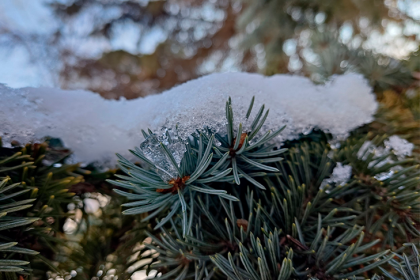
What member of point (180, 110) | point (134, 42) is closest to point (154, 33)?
point (134, 42)

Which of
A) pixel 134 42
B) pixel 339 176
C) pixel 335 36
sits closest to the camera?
pixel 339 176

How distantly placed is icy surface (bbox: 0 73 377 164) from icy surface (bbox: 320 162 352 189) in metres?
0.09

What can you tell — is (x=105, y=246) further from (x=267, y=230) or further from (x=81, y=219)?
(x=267, y=230)

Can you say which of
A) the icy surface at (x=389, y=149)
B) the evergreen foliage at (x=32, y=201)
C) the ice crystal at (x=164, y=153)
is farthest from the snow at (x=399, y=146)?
the evergreen foliage at (x=32, y=201)

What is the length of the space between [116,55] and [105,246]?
6.31 feet

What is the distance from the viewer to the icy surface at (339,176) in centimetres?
43

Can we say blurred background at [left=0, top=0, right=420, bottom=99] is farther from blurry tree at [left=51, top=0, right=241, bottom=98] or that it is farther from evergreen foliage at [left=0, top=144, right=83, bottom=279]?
evergreen foliage at [left=0, top=144, right=83, bottom=279]

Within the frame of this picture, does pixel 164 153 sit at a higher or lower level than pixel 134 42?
lower

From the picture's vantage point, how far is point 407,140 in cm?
52

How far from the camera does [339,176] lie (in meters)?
0.44

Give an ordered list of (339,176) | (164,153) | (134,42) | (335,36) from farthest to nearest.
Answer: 1. (134,42)
2. (335,36)
3. (339,176)
4. (164,153)

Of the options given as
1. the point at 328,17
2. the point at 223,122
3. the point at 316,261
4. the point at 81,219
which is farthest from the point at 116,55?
the point at 316,261

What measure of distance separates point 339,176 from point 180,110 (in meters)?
0.29

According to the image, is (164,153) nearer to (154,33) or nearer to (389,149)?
(389,149)
